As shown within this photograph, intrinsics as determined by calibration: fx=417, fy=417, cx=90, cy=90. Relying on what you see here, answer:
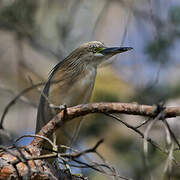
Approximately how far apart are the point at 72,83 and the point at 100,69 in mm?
2843

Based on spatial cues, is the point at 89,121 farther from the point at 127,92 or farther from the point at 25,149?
the point at 25,149

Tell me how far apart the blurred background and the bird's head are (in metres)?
0.27

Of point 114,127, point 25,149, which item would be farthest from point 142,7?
point 25,149

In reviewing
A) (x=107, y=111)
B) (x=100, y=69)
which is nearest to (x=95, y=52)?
(x=107, y=111)

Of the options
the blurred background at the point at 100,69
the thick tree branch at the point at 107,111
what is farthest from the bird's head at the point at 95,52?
the thick tree branch at the point at 107,111

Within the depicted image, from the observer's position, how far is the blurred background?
4.80 meters

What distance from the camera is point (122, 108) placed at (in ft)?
7.32

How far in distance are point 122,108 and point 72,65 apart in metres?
1.76

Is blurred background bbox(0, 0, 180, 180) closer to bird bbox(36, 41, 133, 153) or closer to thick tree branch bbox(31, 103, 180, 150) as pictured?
bird bbox(36, 41, 133, 153)

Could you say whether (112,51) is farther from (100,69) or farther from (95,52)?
(100,69)

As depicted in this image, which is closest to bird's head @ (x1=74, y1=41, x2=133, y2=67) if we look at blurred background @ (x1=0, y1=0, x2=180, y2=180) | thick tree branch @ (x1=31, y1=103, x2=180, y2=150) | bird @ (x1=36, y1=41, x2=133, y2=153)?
bird @ (x1=36, y1=41, x2=133, y2=153)

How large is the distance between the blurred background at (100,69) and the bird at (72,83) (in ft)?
1.03

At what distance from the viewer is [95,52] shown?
13.5 ft

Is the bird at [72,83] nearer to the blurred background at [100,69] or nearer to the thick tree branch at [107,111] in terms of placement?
the blurred background at [100,69]
